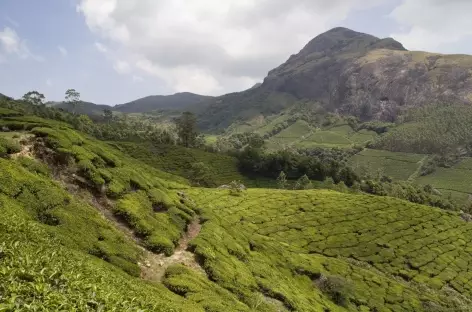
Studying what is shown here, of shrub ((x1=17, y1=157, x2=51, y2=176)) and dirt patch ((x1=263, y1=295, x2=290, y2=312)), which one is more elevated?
shrub ((x1=17, y1=157, x2=51, y2=176))

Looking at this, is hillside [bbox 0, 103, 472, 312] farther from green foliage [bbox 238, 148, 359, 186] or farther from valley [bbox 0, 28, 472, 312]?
green foliage [bbox 238, 148, 359, 186]

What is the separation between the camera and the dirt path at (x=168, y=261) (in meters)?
30.8

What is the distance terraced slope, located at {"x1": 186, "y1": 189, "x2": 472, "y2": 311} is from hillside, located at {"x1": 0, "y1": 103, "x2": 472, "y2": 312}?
10.6 inches

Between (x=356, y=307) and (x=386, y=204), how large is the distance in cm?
6140

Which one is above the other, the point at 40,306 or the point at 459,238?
the point at 40,306

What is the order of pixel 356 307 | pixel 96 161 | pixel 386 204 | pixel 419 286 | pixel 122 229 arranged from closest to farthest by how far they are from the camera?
pixel 122 229
pixel 96 161
pixel 356 307
pixel 419 286
pixel 386 204

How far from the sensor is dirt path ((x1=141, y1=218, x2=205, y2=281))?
30844mm

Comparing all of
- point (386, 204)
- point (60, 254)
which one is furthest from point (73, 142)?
point (386, 204)

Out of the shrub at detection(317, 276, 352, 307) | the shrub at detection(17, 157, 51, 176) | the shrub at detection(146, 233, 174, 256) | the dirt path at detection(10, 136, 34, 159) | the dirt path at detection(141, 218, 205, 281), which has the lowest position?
the shrub at detection(317, 276, 352, 307)

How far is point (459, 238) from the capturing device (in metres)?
105

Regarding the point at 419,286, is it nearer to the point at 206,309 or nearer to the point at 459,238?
the point at 459,238

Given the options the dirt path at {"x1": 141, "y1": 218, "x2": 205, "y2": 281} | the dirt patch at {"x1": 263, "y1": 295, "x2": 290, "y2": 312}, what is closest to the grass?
the dirt path at {"x1": 141, "y1": 218, "x2": 205, "y2": 281}

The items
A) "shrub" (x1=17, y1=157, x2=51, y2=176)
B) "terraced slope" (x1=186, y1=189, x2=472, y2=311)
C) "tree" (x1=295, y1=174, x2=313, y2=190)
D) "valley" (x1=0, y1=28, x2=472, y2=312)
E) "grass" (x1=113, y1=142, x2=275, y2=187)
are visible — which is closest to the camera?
"valley" (x1=0, y1=28, x2=472, y2=312)

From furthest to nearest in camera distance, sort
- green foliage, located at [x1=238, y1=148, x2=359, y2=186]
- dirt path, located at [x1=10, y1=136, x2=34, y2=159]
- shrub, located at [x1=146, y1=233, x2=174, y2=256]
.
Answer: green foliage, located at [x1=238, y1=148, x2=359, y2=186], shrub, located at [x1=146, y1=233, x2=174, y2=256], dirt path, located at [x1=10, y1=136, x2=34, y2=159]
